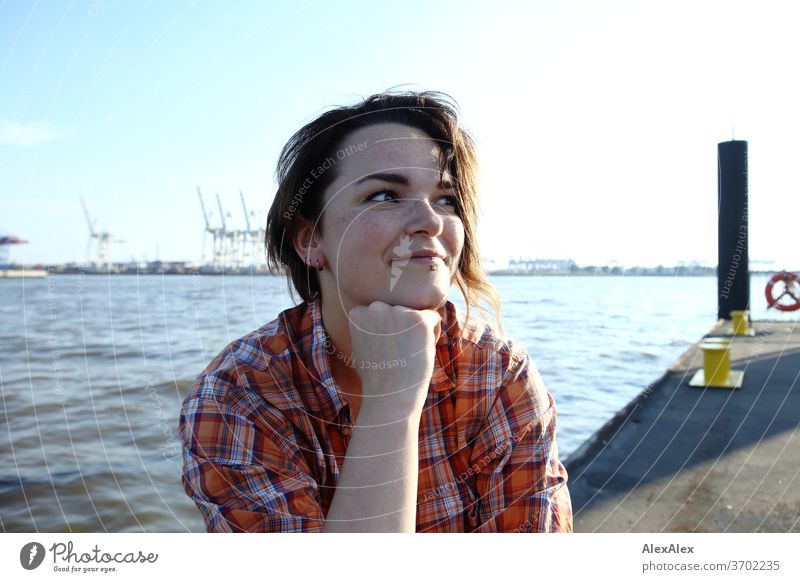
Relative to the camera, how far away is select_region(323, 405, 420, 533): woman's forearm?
0.88 metres

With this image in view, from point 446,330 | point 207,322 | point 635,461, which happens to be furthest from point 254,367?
point 207,322

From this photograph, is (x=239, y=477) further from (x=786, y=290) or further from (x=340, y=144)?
(x=786, y=290)

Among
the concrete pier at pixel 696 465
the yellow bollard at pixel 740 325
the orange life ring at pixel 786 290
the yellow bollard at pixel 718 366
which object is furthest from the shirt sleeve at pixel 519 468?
the yellow bollard at pixel 740 325

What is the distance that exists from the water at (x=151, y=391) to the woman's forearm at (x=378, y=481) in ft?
1.72

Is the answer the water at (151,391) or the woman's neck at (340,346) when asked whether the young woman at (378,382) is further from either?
the water at (151,391)

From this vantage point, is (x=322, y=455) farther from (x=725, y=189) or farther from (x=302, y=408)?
(x=725, y=189)

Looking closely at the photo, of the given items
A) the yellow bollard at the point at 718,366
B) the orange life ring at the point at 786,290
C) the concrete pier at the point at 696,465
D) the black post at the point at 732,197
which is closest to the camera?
the black post at the point at 732,197

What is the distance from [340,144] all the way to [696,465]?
1959mm

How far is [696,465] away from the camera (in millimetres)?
2301

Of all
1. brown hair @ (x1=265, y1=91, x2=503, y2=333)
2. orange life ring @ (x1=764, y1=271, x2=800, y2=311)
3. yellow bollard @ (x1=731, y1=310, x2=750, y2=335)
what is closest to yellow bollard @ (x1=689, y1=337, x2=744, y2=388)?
orange life ring @ (x1=764, y1=271, x2=800, y2=311)

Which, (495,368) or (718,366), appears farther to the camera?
(718,366)

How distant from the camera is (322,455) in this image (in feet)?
3.45

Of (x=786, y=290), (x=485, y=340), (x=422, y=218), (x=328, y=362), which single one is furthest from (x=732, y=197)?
(x=786, y=290)

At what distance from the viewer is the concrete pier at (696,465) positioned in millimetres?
1907
